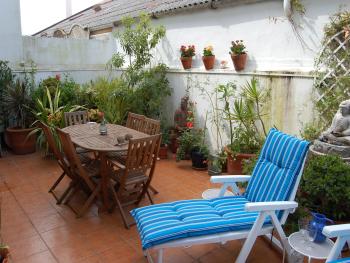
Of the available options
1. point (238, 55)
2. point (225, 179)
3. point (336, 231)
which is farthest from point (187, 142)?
point (336, 231)

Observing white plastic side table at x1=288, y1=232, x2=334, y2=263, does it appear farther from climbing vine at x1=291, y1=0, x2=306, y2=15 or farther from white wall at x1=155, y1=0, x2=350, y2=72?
climbing vine at x1=291, y1=0, x2=306, y2=15

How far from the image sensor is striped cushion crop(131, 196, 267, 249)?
2.62 meters

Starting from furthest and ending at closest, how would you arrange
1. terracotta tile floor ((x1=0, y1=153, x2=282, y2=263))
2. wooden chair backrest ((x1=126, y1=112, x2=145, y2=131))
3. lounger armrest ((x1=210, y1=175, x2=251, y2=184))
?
1. wooden chair backrest ((x1=126, y1=112, x2=145, y2=131))
2. lounger armrest ((x1=210, y1=175, x2=251, y2=184))
3. terracotta tile floor ((x1=0, y1=153, x2=282, y2=263))

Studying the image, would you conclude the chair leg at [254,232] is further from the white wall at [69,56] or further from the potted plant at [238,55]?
the white wall at [69,56]

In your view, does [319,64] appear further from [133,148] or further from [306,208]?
[133,148]

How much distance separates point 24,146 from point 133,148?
4106 mm

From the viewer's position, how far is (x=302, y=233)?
270cm

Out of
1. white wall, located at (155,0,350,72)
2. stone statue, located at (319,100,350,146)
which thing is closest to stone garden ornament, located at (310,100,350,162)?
stone statue, located at (319,100,350,146)

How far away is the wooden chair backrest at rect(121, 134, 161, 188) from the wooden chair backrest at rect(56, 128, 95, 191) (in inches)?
20.4

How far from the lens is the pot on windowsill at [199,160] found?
5.84m

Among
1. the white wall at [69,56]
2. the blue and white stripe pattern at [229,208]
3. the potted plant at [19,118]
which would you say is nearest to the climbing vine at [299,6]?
the blue and white stripe pattern at [229,208]

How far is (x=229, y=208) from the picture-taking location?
10.2 feet

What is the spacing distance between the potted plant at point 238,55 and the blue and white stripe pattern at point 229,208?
231 cm

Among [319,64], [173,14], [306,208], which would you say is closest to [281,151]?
[306,208]
